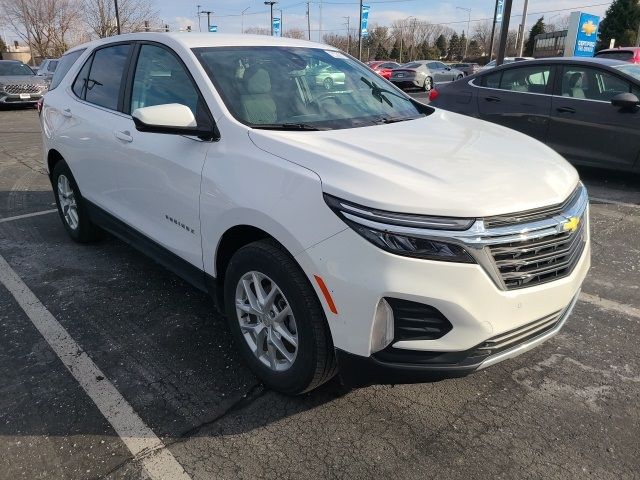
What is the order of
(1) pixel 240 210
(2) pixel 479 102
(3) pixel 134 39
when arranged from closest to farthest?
(1) pixel 240 210 → (3) pixel 134 39 → (2) pixel 479 102

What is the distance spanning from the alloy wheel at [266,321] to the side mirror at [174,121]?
2.60ft

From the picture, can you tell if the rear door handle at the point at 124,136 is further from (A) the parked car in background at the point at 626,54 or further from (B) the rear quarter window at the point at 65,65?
(A) the parked car in background at the point at 626,54

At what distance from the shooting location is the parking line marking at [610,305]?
3.56 meters

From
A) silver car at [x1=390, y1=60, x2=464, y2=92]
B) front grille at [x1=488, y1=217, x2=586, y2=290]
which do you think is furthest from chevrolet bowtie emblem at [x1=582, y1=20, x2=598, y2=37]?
front grille at [x1=488, y1=217, x2=586, y2=290]

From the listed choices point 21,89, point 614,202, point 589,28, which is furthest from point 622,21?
point 614,202

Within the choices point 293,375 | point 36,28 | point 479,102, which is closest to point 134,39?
point 293,375

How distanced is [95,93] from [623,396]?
13.3ft

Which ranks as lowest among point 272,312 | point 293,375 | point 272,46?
point 293,375

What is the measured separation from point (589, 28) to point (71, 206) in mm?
23486

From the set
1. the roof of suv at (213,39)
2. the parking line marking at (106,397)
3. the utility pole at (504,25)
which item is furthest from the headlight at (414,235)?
the utility pole at (504,25)

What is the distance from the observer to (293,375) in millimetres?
2498

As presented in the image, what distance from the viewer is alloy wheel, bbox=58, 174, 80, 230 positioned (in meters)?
4.68

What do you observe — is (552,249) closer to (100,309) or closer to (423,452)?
(423,452)

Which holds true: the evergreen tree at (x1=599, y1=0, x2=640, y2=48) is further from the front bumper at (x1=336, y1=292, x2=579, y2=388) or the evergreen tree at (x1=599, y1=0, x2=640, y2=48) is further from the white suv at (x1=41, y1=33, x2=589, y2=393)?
the front bumper at (x1=336, y1=292, x2=579, y2=388)
